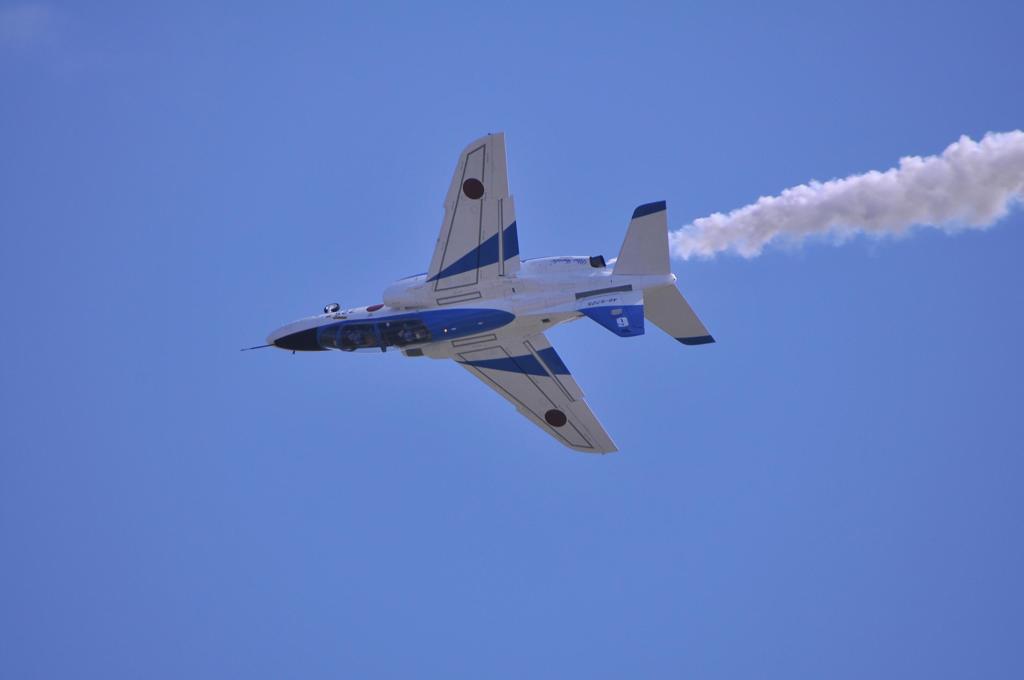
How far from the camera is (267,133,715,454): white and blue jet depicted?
163ft

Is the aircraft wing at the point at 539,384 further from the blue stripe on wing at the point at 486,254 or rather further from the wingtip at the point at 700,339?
the wingtip at the point at 700,339

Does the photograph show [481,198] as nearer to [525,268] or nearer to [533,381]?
[525,268]

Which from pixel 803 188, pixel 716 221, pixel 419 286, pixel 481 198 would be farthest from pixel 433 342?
pixel 803 188

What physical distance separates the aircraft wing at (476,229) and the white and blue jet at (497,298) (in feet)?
0.11

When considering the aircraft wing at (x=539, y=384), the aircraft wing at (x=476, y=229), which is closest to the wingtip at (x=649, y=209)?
the aircraft wing at (x=476, y=229)

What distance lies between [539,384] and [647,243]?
854 centimetres

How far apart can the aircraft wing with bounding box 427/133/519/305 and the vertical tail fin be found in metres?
4.01

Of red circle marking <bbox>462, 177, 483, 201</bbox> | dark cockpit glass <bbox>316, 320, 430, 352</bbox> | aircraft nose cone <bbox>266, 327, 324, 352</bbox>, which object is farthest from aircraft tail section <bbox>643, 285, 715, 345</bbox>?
aircraft nose cone <bbox>266, 327, 324, 352</bbox>

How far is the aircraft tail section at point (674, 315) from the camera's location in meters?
49.8

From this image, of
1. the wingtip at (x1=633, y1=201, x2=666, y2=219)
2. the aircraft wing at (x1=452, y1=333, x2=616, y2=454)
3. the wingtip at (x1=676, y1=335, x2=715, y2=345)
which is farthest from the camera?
the aircraft wing at (x1=452, y1=333, x2=616, y2=454)

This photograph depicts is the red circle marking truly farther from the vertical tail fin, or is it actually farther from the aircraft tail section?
the aircraft tail section

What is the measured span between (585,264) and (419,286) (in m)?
6.17

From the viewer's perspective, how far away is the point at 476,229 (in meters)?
50.7

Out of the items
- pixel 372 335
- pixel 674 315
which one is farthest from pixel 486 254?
pixel 674 315
